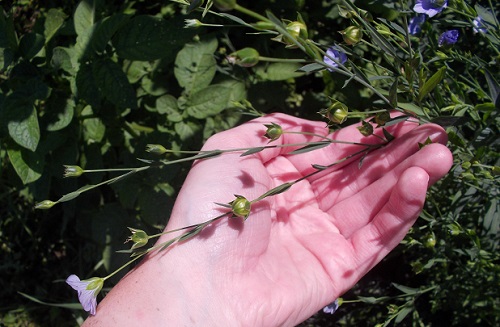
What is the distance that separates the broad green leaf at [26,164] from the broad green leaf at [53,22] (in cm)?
27

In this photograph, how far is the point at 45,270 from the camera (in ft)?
6.87

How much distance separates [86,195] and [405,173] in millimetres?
984

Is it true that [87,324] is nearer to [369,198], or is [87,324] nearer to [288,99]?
[369,198]

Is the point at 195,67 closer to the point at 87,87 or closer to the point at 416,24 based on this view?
the point at 87,87

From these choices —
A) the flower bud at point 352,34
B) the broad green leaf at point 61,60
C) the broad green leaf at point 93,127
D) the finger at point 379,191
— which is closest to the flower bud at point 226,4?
the flower bud at point 352,34

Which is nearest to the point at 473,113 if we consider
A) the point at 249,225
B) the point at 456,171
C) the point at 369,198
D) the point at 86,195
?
the point at 456,171

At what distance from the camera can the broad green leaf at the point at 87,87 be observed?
128 centimetres

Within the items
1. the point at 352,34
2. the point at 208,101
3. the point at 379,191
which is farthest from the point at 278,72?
the point at 352,34

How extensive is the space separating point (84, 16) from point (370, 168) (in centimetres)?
73

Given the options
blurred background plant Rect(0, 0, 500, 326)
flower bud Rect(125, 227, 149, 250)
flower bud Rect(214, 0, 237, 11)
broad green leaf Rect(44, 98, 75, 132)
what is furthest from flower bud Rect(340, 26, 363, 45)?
broad green leaf Rect(44, 98, 75, 132)

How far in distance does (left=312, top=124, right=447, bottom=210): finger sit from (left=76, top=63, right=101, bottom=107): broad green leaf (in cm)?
52

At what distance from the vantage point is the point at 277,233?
129 centimetres

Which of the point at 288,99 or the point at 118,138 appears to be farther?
the point at 288,99

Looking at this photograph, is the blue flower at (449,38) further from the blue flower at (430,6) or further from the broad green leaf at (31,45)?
the broad green leaf at (31,45)
